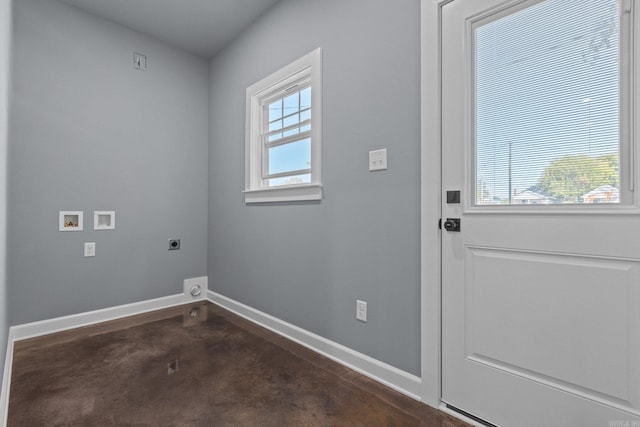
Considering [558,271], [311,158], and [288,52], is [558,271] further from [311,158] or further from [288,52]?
[288,52]

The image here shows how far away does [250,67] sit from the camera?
9.16 ft

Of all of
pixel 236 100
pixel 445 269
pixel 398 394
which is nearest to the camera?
pixel 445 269

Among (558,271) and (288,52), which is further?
(288,52)

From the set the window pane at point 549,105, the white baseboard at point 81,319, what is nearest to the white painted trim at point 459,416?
the window pane at point 549,105

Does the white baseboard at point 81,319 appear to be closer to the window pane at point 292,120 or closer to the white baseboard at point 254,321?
the white baseboard at point 254,321

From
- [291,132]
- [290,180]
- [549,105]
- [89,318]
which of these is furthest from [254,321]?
[549,105]

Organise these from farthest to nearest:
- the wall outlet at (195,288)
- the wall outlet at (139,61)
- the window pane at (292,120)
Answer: the wall outlet at (195,288) → the wall outlet at (139,61) → the window pane at (292,120)

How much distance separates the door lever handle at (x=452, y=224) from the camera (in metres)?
1.46

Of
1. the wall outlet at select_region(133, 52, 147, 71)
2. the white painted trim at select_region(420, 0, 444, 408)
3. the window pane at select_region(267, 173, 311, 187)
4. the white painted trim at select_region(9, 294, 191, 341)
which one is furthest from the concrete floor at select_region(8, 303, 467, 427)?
the wall outlet at select_region(133, 52, 147, 71)

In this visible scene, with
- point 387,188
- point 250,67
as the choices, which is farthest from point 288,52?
point 387,188

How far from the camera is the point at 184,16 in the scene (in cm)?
265

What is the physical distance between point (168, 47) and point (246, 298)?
2.61 m

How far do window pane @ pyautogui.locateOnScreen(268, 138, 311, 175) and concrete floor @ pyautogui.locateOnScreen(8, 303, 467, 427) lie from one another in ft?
4.40

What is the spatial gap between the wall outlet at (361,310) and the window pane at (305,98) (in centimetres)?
149
